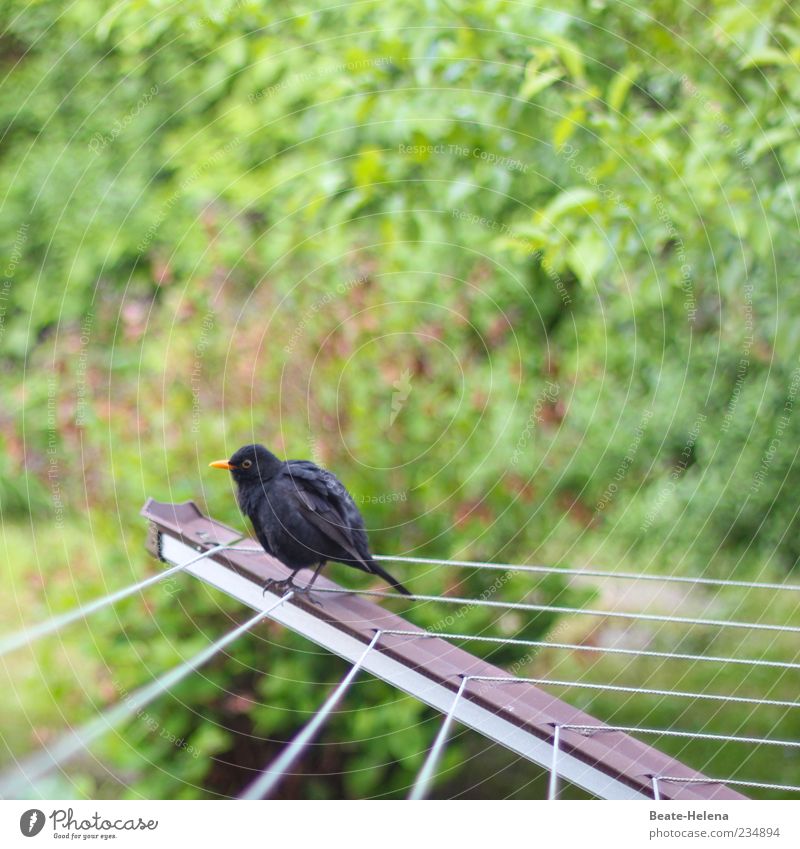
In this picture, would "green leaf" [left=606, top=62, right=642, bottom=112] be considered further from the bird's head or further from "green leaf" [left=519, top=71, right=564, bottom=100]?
the bird's head

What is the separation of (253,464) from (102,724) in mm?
531

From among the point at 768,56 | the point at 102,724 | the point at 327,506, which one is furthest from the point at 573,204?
the point at 102,724

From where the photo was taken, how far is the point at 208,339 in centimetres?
124

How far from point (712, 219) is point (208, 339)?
2.09 feet

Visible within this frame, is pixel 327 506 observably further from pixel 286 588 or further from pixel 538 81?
pixel 538 81

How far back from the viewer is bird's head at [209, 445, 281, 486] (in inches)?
32.7

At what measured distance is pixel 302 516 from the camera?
80cm

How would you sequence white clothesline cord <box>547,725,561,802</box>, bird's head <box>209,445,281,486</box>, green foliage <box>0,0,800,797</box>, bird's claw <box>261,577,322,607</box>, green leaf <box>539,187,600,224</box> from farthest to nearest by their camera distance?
green foliage <box>0,0,800,797</box> → green leaf <box>539,187,600,224</box> → bird's head <box>209,445,281,486</box> → bird's claw <box>261,577,322,607</box> → white clothesline cord <box>547,725,561,802</box>

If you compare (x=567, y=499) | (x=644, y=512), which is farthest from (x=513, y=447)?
(x=644, y=512)

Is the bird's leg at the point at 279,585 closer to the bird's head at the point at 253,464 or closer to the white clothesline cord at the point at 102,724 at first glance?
the bird's head at the point at 253,464

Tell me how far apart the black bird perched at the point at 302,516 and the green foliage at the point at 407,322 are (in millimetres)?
317

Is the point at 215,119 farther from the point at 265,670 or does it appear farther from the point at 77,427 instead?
the point at 265,670

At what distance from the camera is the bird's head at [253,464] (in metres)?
0.83

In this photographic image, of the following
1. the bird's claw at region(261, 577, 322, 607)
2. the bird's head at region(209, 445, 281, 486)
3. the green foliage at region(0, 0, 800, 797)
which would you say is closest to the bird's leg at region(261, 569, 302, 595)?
the bird's claw at region(261, 577, 322, 607)
